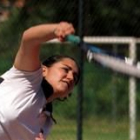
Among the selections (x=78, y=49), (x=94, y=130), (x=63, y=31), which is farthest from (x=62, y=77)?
(x=94, y=130)

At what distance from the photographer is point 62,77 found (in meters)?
3.30

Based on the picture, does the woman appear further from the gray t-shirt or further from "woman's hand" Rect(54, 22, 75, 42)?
"woman's hand" Rect(54, 22, 75, 42)

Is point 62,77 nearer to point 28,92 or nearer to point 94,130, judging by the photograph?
point 28,92

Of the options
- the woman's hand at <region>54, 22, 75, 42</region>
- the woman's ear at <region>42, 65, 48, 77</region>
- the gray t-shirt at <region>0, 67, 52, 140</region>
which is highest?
the woman's hand at <region>54, 22, 75, 42</region>

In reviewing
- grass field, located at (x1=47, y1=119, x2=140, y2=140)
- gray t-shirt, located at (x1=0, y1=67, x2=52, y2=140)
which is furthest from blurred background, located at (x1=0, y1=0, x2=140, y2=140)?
gray t-shirt, located at (x1=0, y1=67, x2=52, y2=140)

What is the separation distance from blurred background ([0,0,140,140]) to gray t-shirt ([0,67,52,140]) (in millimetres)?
2702

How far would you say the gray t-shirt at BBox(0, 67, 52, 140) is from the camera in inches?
128

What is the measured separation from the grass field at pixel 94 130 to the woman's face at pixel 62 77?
3.11m

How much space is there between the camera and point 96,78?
7.85 metres

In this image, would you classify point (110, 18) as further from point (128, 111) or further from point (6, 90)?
point (6, 90)

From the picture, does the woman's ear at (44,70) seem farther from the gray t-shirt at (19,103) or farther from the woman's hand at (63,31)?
the woman's hand at (63,31)

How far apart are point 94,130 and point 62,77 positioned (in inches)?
166

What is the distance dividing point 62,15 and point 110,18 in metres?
0.66

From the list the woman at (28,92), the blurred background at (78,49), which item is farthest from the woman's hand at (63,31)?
the blurred background at (78,49)
